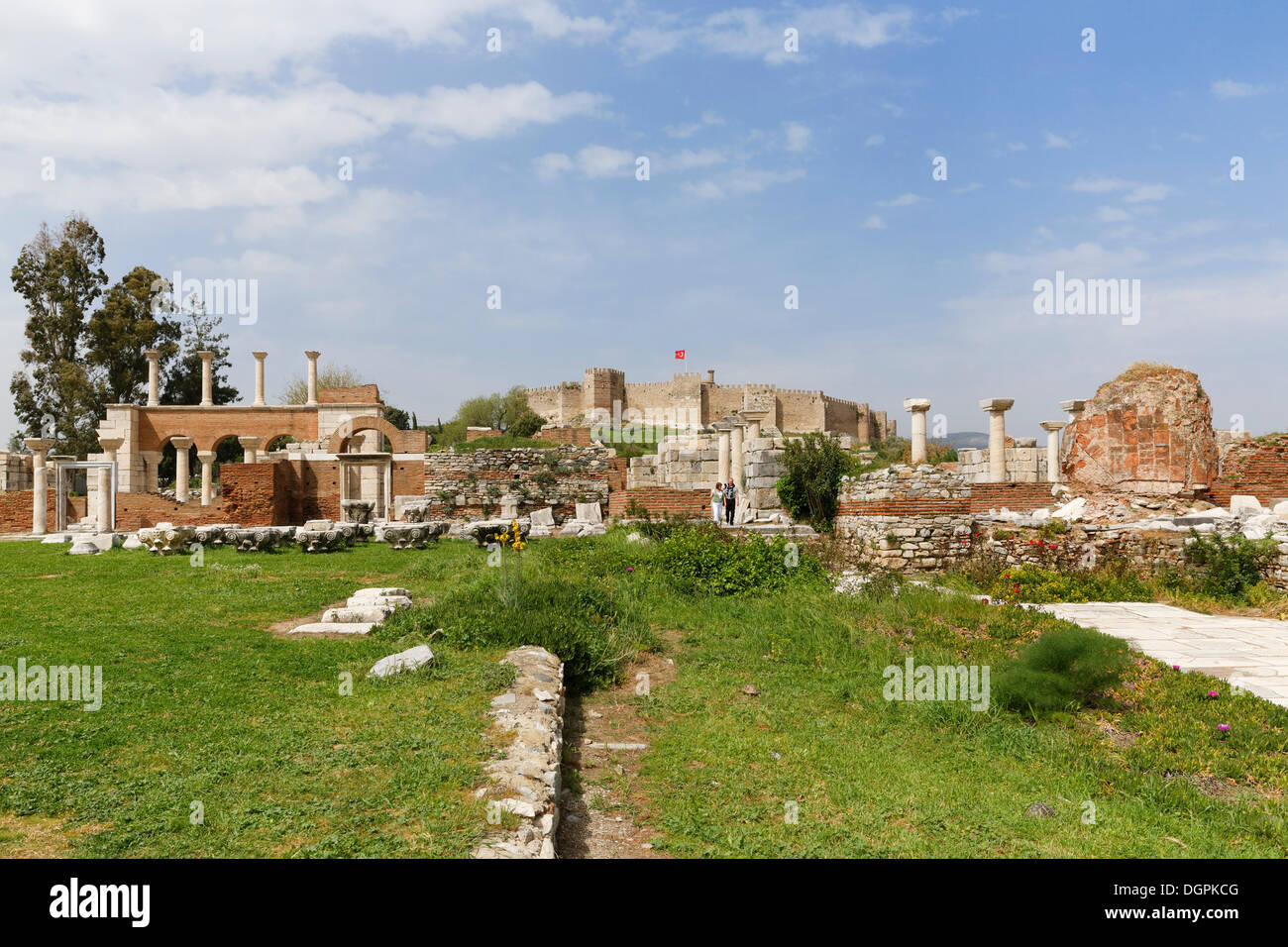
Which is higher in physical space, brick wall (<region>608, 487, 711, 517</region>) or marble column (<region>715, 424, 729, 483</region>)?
marble column (<region>715, 424, 729, 483</region>)

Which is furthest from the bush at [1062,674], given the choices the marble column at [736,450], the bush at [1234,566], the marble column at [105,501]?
the marble column at [105,501]

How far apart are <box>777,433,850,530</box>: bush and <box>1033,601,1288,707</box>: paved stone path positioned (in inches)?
307

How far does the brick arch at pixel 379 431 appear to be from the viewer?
2902 cm

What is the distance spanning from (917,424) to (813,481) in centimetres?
622

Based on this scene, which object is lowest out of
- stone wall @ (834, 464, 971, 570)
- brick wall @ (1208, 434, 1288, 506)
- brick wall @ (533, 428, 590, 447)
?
stone wall @ (834, 464, 971, 570)

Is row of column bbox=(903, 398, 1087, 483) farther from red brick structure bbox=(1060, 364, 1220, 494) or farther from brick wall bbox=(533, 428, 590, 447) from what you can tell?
brick wall bbox=(533, 428, 590, 447)

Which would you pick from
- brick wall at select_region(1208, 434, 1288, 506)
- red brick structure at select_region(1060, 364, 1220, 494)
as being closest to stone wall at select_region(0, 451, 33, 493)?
red brick structure at select_region(1060, 364, 1220, 494)

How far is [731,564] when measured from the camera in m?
10.7

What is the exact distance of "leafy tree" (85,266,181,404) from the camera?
38.8 metres

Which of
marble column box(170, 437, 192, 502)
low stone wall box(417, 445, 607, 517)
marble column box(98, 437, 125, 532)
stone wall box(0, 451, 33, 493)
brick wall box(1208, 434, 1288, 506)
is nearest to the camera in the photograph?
brick wall box(1208, 434, 1288, 506)

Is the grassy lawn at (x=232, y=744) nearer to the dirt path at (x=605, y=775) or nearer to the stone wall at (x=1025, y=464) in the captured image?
the dirt path at (x=605, y=775)

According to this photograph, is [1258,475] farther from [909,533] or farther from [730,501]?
[730,501]
